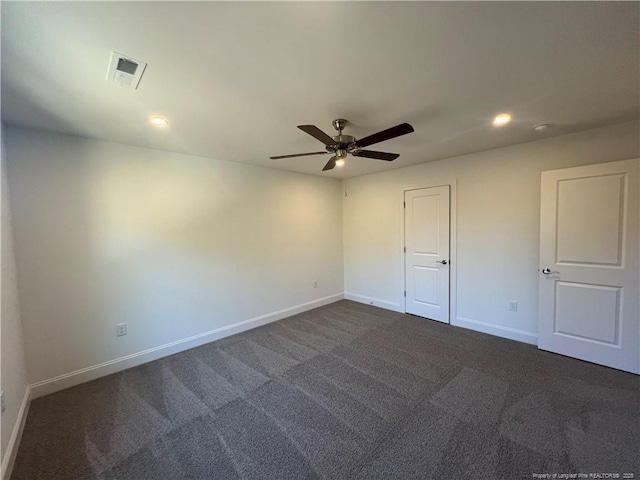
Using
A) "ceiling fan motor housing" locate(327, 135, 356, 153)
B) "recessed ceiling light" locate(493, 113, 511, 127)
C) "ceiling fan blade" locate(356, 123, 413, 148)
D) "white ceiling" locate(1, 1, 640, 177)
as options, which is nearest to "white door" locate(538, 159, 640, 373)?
"white ceiling" locate(1, 1, 640, 177)

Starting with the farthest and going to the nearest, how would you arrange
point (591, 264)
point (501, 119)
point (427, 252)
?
point (427, 252) → point (591, 264) → point (501, 119)

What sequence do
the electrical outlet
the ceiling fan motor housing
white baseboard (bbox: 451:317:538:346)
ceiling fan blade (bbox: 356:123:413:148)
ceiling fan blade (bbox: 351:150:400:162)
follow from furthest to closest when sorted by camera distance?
white baseboard (bbox: 451:317:538:346), the electrical outlet, ceiling fan blade (bbox: 351:150:400:162), the ceiling fan motor housing, ceiling fan blade (bbox: 356:123:413:148)

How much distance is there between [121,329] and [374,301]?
3.69 m

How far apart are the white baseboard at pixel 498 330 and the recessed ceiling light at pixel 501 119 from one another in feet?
8.08

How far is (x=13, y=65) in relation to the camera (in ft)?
4.89

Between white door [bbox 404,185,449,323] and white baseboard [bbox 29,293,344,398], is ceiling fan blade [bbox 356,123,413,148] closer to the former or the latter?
white door [bbox 404,185,449,323]

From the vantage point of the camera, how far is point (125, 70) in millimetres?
1579

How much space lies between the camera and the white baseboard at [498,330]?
3188mm

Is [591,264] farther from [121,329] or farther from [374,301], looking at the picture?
[121,329]

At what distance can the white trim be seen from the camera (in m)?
4.49

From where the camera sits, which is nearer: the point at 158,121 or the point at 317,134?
the point at 317,134

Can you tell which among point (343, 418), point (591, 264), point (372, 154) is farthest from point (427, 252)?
point (343, 418)

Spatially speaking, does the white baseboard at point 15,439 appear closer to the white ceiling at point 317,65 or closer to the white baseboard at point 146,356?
the white baseboard at point 146,356

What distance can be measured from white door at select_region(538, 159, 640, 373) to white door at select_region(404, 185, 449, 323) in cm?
113
